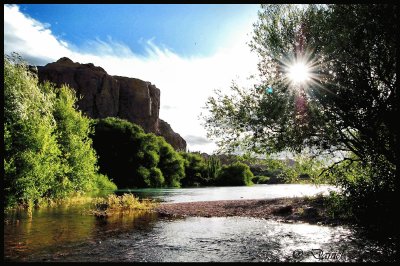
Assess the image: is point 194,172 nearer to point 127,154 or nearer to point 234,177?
point 234,177

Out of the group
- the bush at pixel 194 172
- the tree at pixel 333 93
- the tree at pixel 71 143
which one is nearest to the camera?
the tree at pixel 333 93

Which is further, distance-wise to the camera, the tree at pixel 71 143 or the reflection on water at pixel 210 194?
the reflection on water at pixel 210 194

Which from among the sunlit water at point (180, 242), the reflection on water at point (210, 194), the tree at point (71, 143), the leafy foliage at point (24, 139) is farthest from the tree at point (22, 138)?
the reflection on water at point (210, 194)

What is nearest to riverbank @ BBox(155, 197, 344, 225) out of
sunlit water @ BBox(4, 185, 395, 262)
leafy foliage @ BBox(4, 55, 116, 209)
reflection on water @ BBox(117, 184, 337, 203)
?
sunlit water @ BBox(4, 185, 395, 262)

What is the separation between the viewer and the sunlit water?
13.6m

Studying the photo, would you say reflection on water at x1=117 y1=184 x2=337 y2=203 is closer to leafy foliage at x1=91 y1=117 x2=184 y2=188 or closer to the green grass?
the green grass

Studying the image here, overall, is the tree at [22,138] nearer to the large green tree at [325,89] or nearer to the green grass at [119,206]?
the green grass at [119,206]

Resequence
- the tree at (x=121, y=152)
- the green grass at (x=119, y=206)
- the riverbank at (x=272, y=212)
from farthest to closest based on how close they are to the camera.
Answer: the tree at (x=121, y=152) < the green grass at (x=119, y=206) < the riverbank at (x=272, y=212)

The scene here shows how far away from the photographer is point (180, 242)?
667 inches

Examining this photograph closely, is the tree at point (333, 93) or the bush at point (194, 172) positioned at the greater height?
the tree at point (333, 93)

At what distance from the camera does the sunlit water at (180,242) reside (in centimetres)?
1365

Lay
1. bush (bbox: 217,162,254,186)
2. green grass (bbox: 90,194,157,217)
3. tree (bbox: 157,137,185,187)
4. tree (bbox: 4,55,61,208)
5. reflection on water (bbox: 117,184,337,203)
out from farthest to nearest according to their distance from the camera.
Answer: bush (bbox: 217,162,254,186), tree (bbox: 157,137,185,187), reflection on water (bbox: 117,184,337,203), green grass (bbox: 90,194,157,217), tree (bbox: 4,55,61,208)

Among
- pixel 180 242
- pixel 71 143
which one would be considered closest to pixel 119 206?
pixel 180 242

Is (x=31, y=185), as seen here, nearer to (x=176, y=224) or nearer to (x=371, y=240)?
(x=176, y=224)
